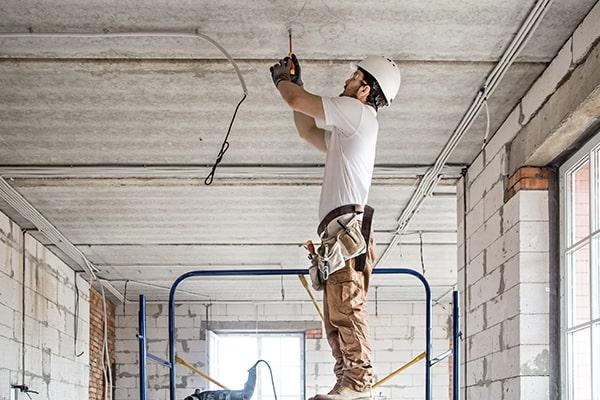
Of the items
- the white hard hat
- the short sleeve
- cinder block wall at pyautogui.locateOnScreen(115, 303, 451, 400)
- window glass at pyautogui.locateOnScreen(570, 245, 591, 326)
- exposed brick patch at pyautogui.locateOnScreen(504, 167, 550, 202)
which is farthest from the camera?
cinder block wall at pyautogui.locateOnScreen(115, 303, 451, 400)

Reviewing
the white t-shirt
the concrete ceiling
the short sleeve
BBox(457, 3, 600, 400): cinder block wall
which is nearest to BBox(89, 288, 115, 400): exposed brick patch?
the concrete ceiling

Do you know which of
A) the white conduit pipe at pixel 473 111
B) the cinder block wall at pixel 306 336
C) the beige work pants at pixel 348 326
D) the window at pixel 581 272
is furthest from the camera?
the cinder block wall at pixel 306 336

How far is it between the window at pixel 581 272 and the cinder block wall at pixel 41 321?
4.63 meters

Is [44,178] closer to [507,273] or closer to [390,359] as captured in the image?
[507,273]

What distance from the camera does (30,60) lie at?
15.3 ft

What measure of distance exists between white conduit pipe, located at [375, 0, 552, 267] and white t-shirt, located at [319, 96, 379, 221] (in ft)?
3.24

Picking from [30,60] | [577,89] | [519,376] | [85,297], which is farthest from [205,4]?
[85,297]

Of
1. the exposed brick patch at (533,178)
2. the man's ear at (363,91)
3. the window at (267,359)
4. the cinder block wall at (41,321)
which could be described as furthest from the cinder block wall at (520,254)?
the window at (267,359)

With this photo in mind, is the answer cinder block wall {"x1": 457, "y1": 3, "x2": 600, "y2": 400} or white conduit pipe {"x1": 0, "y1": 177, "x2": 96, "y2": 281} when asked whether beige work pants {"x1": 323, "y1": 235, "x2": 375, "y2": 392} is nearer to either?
cinder block wall {"x1": 457, "y1": 3, "x2": 600, "y2": 400}

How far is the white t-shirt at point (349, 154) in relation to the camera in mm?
3617

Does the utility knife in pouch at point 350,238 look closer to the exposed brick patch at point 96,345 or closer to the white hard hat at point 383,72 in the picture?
the white hard hat at point 383,72

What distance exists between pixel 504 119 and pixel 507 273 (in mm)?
949

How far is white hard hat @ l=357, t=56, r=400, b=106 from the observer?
3.79 m

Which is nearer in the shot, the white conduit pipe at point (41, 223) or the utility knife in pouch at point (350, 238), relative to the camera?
the utility knife in pouch at point (350, 238)
